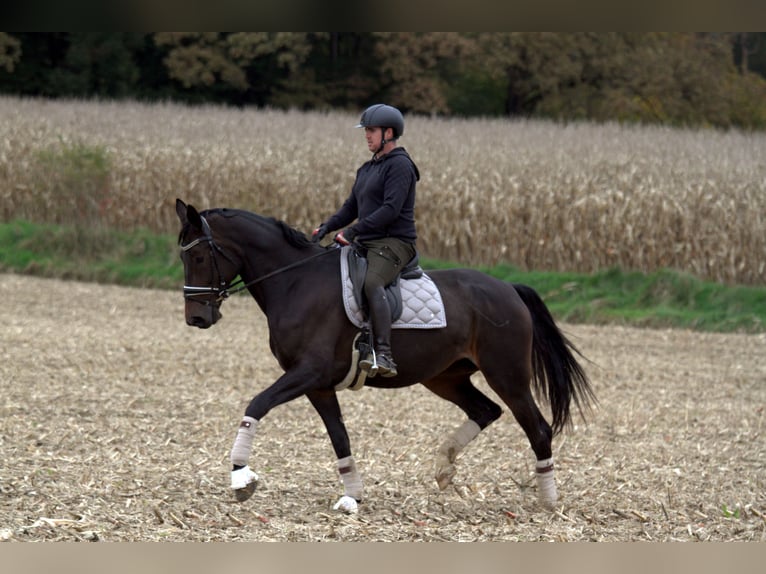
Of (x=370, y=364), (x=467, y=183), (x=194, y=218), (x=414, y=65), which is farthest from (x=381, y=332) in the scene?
(x=414, y=65)

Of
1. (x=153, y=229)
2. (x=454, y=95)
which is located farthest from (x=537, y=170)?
Result: (x=454, y=95)

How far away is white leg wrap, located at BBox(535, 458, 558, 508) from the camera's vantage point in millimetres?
6410

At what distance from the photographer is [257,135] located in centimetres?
2370

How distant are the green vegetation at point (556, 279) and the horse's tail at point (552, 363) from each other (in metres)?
8.78

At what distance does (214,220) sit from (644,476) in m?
3.65

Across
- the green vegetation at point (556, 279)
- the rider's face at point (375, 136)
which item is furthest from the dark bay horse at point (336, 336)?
the green vegetation at point (556, 279)

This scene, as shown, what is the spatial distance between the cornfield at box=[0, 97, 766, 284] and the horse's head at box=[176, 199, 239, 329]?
11.6 m

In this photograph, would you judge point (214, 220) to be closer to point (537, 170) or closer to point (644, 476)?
point (644, 476)

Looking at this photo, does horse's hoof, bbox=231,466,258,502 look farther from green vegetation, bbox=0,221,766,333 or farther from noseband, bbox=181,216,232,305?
green vegetation, bbox=0,221,766,333

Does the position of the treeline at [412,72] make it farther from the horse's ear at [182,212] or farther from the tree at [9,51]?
the horse's ear at [182,212]

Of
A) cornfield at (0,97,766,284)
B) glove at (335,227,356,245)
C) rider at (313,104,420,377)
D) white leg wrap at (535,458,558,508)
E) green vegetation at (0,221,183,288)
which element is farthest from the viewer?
green vegetation at (0,221,183,288)

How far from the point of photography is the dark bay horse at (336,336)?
19.4ft

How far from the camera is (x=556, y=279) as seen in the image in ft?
53.9

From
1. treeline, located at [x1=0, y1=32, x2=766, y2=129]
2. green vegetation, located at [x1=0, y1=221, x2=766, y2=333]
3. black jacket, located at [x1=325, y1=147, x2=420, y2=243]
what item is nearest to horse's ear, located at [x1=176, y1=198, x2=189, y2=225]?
black jacket, located at [x1=325, y1=147, x2=420, y2=243]
